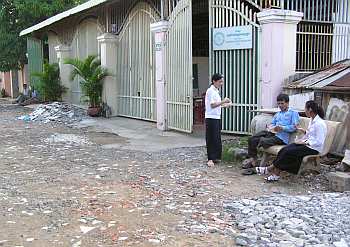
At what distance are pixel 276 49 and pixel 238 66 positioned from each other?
1340mm

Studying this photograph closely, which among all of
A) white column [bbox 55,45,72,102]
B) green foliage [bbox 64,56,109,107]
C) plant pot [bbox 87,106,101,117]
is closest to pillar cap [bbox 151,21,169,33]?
green foliage [bbox 64,56,109,107]

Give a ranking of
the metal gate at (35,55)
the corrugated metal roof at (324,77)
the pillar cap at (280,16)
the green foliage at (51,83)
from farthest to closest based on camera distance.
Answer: the metal gate at (35,55) < the green foliage at (51,83) < the pillar cap at (280,16) < the corrugated metal roof at (324,77)

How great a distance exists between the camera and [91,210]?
571 cm

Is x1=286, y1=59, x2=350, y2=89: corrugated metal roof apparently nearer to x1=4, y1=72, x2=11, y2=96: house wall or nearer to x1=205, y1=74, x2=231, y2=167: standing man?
x1=205, y1=74, x2=231, y2=167: standing man

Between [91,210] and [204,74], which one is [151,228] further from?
[204,74]

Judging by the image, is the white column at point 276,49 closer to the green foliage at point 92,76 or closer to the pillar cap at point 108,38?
the pillar cap at point 108,38

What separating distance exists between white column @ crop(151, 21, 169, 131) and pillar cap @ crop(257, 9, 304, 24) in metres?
3.31

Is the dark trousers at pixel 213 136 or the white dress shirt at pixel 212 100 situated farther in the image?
the dark trousers at pixel 213 136

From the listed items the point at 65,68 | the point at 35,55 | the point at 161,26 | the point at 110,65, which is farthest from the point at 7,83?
the point at 161,26

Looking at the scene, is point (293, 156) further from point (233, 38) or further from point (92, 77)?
point (92, 77)

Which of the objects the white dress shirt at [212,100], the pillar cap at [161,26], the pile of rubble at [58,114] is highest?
the pillar cap at [161,26]

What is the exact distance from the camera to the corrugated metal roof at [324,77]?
28.0 feet

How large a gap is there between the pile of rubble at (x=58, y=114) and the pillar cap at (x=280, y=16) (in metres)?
8.14

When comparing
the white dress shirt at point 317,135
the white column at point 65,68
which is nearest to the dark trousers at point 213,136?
the white dress shirt at point 317,135
